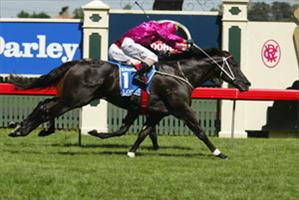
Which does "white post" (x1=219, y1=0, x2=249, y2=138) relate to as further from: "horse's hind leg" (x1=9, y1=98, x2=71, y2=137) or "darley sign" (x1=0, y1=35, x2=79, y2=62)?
"horse's hind leg" (x1=9, y1=98, x2=71, y2=137)

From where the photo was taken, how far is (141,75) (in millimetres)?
11484

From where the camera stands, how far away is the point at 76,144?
13.8 meters

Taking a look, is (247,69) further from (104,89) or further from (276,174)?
(276,174)

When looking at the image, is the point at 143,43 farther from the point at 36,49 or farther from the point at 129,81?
the point at 36,49

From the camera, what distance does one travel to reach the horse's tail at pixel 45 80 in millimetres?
11844

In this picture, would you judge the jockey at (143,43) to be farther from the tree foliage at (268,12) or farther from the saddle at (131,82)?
the tree foliage at (268,12)

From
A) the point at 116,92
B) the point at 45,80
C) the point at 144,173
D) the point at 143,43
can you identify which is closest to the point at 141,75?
the point at 116,92

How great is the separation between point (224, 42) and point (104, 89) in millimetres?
6963

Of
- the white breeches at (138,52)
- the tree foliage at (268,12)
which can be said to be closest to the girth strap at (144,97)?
the white breeches at (138,52)


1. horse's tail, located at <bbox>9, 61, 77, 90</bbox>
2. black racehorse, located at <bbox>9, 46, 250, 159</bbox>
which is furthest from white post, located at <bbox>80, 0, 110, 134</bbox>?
black racehorse, located at <bbox>9, 46, 250, 159</bbox>

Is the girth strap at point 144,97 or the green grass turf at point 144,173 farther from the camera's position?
the girth strap at point 144,97

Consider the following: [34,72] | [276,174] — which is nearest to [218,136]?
[34,72]

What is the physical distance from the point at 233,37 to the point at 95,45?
3.25 metres

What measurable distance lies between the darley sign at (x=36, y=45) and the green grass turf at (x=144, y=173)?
17.0ft
